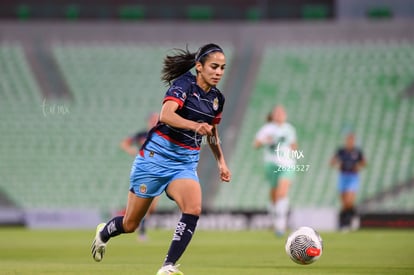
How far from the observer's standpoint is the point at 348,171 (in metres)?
22.2

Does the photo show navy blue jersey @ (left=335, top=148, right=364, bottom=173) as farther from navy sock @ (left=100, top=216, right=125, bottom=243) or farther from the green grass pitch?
navy sock @ (left=100, top=216, right=125, bottom=243)

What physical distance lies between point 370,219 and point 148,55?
1079 centimetres

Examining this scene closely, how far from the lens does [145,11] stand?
31703 millimetres

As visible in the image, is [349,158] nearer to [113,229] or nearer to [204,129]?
[113,229]

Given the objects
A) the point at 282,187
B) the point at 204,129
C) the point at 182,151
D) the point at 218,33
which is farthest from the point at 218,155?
the point at 218,33

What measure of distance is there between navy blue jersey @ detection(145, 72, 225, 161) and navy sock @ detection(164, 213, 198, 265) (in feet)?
2.22

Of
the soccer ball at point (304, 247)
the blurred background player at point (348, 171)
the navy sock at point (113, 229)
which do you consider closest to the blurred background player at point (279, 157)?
the blurred background player at point (348, 171)

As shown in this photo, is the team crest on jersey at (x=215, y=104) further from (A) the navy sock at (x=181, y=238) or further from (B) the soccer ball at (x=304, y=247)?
(B) the soccer ball at (x=304, y=247)

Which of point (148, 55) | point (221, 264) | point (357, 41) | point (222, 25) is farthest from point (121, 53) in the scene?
point (221, 264)

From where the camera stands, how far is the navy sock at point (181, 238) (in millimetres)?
8898

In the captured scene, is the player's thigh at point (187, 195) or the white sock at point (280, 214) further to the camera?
the white sock at point (280, 214)

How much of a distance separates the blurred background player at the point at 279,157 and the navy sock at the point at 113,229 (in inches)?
324

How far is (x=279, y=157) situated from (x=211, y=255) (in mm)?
5671

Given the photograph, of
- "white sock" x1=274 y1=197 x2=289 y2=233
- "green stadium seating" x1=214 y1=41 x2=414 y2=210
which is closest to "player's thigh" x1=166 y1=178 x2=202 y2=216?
"white sock" x1=274 y1=197 x2=289 y2=233
